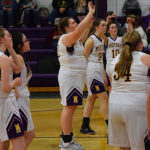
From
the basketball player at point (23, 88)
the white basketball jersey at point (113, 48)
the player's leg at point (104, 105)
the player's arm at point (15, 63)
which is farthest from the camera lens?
the white basketball jersey at point (113, 48)

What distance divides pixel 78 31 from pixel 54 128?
83.0 inches

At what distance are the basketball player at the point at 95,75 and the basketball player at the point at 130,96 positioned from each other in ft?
6.94

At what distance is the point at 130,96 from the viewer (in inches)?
126

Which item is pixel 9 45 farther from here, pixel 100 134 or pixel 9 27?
pixel 9 27

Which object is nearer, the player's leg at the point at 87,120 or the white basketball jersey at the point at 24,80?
the white basketball jersey at the point at 24,80

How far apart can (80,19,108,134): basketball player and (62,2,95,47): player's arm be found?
3.61 ft

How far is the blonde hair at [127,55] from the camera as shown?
321cm

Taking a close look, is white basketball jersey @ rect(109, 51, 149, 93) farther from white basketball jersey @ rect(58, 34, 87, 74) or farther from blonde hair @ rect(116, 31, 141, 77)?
white basketball jersey @ rect(58, 34, 87, 74)

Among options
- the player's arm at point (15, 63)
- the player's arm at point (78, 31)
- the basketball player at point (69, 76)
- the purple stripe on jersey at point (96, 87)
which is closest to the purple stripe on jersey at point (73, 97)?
the basketball player at point (69, 76)

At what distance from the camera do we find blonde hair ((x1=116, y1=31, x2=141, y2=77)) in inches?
126

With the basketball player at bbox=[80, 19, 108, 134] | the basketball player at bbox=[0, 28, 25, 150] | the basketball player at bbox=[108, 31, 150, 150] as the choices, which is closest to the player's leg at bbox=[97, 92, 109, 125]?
the basketball player at bbox=[80, 19, 108, 134]

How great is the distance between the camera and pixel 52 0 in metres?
11.9

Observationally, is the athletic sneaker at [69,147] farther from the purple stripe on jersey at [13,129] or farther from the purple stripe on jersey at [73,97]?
the purple stripe on jersey at [13,129]

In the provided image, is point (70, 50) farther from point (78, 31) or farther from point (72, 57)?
point (78, 31)
